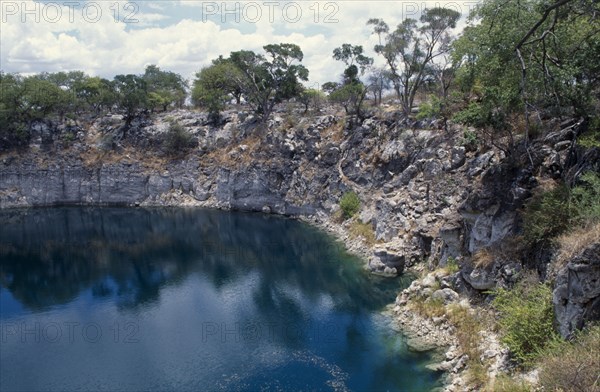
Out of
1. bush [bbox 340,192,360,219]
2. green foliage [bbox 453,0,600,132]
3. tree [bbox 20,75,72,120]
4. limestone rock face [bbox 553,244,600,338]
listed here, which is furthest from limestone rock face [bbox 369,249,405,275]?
tree [bbox 20,75,72,120]

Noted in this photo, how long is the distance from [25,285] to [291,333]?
2640 cm

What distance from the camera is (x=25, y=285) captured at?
4441cm

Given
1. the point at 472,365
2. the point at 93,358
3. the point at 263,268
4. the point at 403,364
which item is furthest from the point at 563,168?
the point at 93,358

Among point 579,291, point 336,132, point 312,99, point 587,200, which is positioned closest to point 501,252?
point 587,200

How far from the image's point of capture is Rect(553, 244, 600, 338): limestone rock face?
2078 cm

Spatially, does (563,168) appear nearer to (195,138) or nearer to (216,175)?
(216,175)

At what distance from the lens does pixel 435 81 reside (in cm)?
6150

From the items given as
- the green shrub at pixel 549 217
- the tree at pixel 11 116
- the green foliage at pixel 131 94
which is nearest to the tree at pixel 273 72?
the green foliage at pixel 131 94

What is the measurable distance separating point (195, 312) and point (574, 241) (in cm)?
2561

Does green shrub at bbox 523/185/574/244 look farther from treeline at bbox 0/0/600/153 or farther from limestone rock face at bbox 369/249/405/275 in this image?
limestone rock face at bbox 369/249/405/275

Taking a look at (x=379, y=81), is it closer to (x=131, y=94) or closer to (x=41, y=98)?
(x=131, y=94)

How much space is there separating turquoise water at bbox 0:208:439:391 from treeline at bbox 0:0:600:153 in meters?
15.9

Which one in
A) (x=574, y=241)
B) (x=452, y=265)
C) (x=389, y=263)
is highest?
(x=574, y=241)

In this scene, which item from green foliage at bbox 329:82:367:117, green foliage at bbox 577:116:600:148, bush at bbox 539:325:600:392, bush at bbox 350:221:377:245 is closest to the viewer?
bush at bbox 539:325:600:392
